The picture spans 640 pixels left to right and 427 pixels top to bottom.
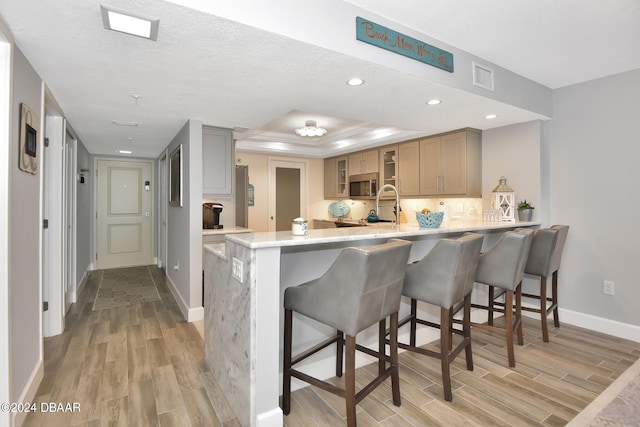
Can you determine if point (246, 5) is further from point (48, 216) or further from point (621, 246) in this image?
point (621, 246)

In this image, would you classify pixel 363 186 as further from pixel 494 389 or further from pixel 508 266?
pixel 494 389

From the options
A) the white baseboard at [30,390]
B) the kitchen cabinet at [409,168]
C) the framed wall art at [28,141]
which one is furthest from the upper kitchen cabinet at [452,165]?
the white baseboard at [30,390]

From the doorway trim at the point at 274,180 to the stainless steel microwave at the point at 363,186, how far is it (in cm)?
107

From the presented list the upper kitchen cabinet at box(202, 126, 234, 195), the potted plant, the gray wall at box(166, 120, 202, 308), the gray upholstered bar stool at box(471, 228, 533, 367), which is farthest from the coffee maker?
the potted plant

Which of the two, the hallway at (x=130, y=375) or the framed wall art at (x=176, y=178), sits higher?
the framed wall art at (x=176, y=178)

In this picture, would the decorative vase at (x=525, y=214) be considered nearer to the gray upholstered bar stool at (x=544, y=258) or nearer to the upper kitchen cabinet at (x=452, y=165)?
the gray upholstered bar stool at (x=544, y=258)

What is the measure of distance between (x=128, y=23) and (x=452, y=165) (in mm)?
3668

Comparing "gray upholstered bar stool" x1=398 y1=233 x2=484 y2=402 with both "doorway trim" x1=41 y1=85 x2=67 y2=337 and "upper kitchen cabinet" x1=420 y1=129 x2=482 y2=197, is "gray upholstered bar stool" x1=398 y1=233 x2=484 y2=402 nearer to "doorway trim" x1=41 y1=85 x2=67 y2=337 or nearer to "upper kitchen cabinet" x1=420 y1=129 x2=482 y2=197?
"upper kitchen cabinet" x1=420 y1=129 x2=482 y2=197

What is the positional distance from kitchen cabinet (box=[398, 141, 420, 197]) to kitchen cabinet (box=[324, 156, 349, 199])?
1.44 metres

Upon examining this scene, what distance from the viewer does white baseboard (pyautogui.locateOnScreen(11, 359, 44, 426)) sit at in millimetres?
1843

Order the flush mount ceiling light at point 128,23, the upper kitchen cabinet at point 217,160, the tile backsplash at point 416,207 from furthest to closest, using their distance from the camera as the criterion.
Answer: the tile backsplash at point 416,207 < the upper kitchen cabinet at point 217,160 < the flush mount ceiling light at point 128,23

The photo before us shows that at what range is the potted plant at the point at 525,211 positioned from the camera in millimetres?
3596

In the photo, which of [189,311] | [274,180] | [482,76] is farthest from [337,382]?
[274,180]

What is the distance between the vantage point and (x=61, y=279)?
3.20 m
